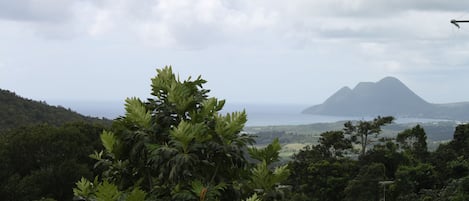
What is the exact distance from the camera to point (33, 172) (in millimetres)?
21469

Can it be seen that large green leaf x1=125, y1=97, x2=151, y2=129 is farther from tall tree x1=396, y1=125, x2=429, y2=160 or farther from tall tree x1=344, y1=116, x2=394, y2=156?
tall tree x1=344, y1=116, x2=394, y2=156

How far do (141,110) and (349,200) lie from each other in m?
25.1

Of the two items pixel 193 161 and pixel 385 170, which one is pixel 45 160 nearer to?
pixel 193 161

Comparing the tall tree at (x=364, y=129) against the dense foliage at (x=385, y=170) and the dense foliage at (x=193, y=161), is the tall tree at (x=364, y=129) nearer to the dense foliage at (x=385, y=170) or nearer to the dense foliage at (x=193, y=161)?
the dense foliage at (x=193, y=161)

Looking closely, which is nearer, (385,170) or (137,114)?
(137,114)

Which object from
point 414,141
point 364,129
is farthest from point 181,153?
point 414,141

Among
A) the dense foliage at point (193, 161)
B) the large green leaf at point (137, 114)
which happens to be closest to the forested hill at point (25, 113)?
the dense foliage at point (193, 161)

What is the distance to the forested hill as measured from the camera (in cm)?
3800

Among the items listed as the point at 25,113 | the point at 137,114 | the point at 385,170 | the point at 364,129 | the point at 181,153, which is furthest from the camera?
the point at 25,113

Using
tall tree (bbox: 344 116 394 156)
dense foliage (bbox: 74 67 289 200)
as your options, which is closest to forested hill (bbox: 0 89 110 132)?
tall tree (bbox: 344 116 394 156)

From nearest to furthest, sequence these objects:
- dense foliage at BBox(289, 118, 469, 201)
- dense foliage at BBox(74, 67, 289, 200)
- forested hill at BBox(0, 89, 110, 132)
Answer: dense foliage at BBox(74, 67, 289, 200), dense foliage at BBox(289, 118, 469, 201), forested hill at BBox(0, 89, 110, 132)

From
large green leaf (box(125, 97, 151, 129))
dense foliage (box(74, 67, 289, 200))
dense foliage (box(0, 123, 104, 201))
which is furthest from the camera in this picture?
dense foliage (box(0, 123, 104, 201))

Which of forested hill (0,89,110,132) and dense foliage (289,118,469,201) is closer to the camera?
dense foliage (289,118,469,201)

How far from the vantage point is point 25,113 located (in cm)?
4153
